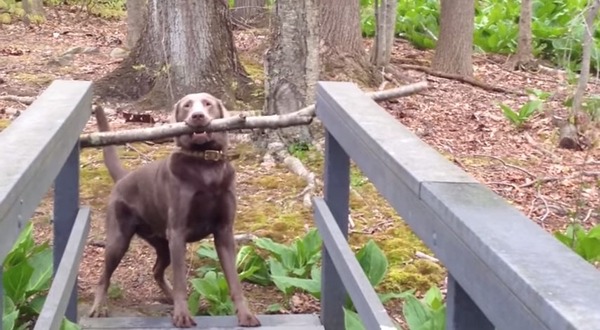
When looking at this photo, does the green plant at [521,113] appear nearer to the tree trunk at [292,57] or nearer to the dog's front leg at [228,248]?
the tree trunk at [292,57]

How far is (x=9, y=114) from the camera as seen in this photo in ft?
26.8

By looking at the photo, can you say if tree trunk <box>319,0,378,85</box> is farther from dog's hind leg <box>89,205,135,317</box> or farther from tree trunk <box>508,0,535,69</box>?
dog's hind leg <box>89,205,135,317</box>

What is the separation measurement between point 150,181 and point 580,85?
4807 millimetres

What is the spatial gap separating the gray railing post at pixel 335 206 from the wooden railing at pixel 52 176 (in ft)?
3.40

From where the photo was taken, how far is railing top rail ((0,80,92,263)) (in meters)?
2.12

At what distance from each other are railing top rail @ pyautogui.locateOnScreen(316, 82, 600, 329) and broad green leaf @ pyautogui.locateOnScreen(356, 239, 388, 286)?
171 cm

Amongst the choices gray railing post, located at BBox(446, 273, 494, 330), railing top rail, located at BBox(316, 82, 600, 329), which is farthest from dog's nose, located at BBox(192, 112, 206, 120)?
gray railing post, located at BBox(446, 273, 494, 330)

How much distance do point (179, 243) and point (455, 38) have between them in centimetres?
731

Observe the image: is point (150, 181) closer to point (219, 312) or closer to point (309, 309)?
point (219, 312)

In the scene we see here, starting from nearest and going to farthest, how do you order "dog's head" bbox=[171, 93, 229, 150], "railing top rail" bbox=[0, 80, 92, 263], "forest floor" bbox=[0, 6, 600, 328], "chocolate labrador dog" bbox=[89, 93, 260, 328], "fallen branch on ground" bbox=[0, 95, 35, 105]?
"railing top rail" bbox=[0, 80, 92, 263]
"dog's head" bbox=[171, 93, 229, 150]
"chocolate labrador dog" bbox=[89, 93, 260, 328]
"forest floor" bbox=[0, 6, 600, 328]
"fallen branch on ground" bbox=[0, 95, 35, 105]

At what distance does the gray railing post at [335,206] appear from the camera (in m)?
4.12

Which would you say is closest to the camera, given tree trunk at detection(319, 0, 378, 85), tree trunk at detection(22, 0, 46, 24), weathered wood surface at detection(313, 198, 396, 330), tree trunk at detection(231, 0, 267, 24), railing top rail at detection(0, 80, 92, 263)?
railing top rail at detection(0, 80, 92, 263)

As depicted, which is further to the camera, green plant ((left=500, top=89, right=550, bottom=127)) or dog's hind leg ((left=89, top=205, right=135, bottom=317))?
green plant ((left=500, top=89, right=550, bottom=127))

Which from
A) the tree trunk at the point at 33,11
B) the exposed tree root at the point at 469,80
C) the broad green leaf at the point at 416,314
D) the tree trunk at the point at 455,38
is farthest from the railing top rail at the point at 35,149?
the tree trunk at the point at 33,11
